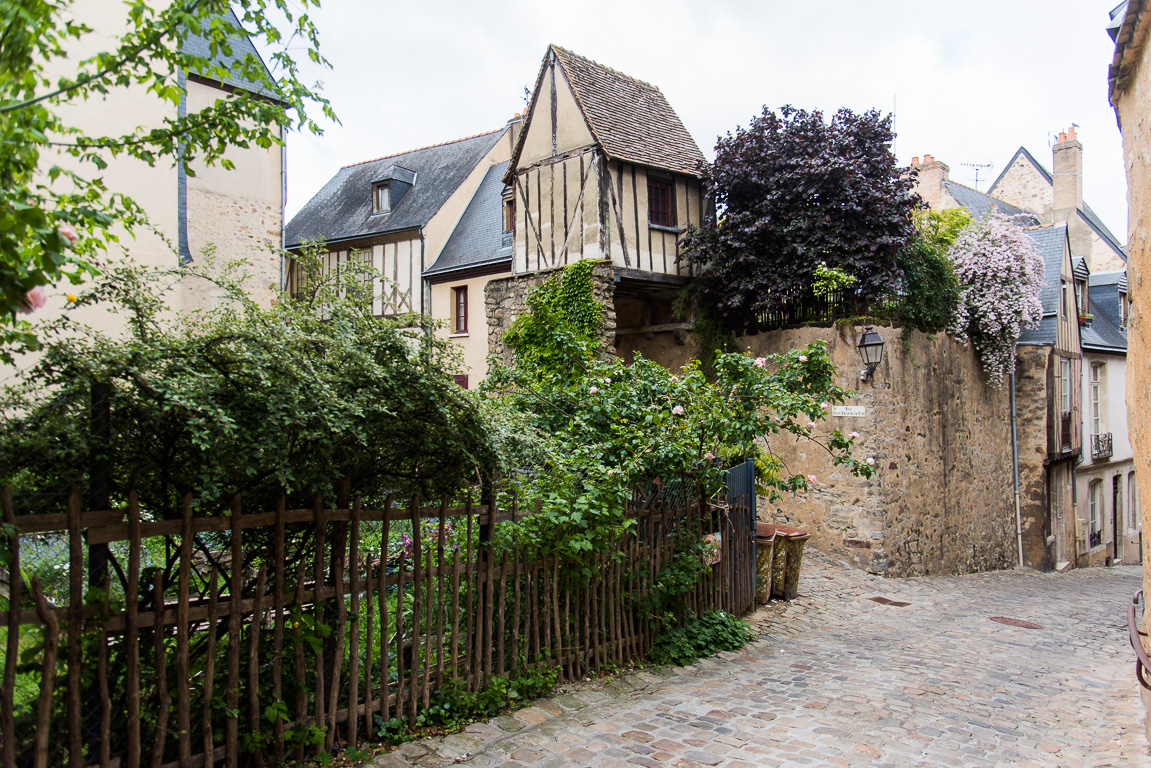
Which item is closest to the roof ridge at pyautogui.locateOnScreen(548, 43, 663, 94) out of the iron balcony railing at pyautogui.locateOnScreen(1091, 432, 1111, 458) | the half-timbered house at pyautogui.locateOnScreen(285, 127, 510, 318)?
the half-timbered house at pyautogui.locateOnScreen(285, 127, 510, 318)

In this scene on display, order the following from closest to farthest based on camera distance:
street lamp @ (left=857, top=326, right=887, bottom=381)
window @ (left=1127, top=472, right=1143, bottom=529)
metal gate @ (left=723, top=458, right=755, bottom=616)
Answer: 1. metal gate @ (left=723, top=458, right=755, bottom=616)
2. street lamp @ (left=857, top=326, right=887, bottom=381)
3. window @ (left=1127, top=472, right=1143, bottom=529)

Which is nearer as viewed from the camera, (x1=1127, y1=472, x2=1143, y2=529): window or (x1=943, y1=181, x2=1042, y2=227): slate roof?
(x1=943, y1=181, x2=1042, y2=227): slate roof

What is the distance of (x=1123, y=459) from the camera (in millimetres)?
19094

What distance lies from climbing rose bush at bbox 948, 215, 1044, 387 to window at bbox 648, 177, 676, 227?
16.2 ft

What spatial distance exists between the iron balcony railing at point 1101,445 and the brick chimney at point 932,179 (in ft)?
21.5

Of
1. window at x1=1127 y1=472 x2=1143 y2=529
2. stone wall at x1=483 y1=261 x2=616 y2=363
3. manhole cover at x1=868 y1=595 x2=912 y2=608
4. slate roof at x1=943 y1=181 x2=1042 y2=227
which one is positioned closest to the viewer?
manhole cover at x1=868 y1=595 x2=912 y2=608

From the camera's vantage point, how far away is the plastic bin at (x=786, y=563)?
7930mm

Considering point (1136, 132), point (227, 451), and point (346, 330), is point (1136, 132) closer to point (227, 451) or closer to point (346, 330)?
point (346, 330)

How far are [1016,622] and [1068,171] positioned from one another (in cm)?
1807

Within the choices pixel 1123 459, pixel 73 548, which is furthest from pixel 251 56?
pixel 1123 459

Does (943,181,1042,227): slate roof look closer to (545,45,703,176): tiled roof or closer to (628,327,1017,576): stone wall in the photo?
(628,327,1017,576): stone wall

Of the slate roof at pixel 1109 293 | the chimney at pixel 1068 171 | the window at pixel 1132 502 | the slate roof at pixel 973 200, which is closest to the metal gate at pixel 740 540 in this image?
the slate roof at pixel 973 200

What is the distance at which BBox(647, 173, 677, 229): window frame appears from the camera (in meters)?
11.5

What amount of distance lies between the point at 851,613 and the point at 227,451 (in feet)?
22.7
